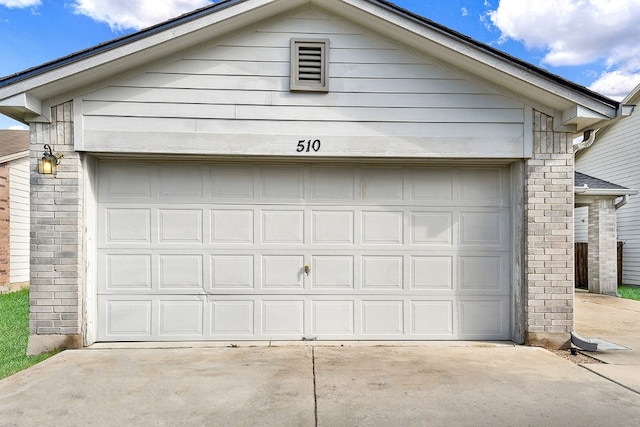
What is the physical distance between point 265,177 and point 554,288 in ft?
13.7

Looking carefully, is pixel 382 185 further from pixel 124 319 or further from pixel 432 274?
pixel 124 319

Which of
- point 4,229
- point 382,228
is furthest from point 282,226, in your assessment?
point 4,229

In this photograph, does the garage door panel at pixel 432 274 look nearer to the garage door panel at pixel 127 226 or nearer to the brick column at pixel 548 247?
the brick column at pixel 548 247

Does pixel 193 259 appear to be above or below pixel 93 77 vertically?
below

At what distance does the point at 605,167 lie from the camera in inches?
630

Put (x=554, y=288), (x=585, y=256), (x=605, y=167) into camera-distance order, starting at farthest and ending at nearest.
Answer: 1. (x=605, y=167)
2. (x=585, y=256)
3. (x=554, y=288)

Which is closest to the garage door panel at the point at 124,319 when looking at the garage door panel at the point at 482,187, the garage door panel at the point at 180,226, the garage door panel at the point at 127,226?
the garage door panel at the point at 127,226

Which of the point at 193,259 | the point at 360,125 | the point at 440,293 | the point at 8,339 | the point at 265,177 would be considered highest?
the point at 360,125

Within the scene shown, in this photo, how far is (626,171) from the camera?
14859 millimetres

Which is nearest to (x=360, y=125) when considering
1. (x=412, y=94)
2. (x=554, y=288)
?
(x=412, y=94)

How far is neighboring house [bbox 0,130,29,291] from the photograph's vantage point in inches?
466

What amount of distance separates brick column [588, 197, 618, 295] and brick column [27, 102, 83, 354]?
12406 millimetres

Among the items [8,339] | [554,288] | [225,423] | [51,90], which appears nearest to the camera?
[225,423]

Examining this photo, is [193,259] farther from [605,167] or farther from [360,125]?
[605,167]
